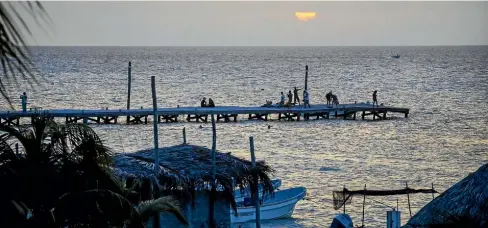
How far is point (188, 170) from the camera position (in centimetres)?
1714

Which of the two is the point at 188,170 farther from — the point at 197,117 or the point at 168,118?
the point at 197,117

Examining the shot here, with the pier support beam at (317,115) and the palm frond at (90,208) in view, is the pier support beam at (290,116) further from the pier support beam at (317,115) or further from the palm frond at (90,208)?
the palm frond at (90,208)

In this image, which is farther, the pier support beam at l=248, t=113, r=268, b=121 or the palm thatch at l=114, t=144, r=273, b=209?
the pier support beam at l=248, t=113, r=268, b=121

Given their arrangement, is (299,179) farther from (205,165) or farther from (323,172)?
(205,165)

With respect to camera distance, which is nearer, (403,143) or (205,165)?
(205,165)

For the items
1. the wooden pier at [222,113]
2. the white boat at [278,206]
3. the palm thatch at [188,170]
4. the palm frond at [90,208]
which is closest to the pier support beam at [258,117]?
the wooden pier at [222,113]

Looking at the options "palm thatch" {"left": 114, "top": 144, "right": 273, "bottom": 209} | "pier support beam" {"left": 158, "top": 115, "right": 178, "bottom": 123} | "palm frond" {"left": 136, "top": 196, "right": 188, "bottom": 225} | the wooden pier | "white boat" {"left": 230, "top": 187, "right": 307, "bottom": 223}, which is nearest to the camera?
"palm frond" {"left": 136, "top": 196, "right": 188, "bottom": 225}

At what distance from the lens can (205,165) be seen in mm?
17359

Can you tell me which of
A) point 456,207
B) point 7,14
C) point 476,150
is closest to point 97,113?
point 476,150

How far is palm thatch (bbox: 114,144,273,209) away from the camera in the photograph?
16.5 metres

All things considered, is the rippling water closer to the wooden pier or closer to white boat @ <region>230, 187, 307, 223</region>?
white boat @ <region>230, 187, 307, 223</region>

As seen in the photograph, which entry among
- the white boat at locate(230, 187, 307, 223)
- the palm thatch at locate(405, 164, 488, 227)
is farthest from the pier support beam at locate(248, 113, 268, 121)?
the palm thatch at locate(405, 164, 488, 227)

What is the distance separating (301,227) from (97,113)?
84.0 feet

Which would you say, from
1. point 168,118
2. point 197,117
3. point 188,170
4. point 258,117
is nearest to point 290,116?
point 258,117
